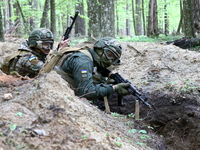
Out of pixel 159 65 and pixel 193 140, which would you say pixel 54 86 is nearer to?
pixel 193 140

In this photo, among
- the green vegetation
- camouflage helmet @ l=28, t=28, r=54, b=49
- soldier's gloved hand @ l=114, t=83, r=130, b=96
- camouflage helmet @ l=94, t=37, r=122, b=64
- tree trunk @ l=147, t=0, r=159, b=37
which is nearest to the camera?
the green vegetation

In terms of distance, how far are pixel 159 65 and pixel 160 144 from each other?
140 inches

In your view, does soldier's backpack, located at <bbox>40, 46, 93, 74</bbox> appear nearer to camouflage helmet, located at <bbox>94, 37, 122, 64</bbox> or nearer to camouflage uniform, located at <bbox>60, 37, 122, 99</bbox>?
camouflage uniform, located at <bbox>60, 37, 122, 99</bbox>

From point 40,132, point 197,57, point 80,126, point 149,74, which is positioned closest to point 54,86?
point 80,126

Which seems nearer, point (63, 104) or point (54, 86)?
point (63, 104)

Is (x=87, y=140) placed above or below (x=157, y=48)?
below

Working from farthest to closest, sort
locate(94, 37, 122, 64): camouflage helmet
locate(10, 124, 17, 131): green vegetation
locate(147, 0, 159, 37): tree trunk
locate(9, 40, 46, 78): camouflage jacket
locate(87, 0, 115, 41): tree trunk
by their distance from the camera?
locate(147, 0, 159, 37): tree trunk → locate(87, 0, 115, 41): tree trunk → locate(9, 40, 46, 78): camouflage jacket → locate(94, 37, 122, 64): camouflage helmet → locate(10, 124, 17, 131): green vegetation

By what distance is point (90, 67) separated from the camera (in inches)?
153

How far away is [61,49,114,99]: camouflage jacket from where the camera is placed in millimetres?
3734

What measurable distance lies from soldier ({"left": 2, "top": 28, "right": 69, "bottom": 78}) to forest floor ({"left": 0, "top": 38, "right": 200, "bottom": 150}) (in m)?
1.02

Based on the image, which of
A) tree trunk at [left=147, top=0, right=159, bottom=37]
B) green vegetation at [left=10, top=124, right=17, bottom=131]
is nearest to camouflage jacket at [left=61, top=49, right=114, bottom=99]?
green vegetation at [left=10, top=124, right=17, bottom=131]

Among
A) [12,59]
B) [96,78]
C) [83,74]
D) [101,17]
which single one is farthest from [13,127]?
[101,17]

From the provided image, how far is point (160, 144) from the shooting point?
312cm

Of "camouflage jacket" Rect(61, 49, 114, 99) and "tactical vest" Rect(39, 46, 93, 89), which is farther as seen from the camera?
"tactical vest" Rect(39, 46, 93, 89)
